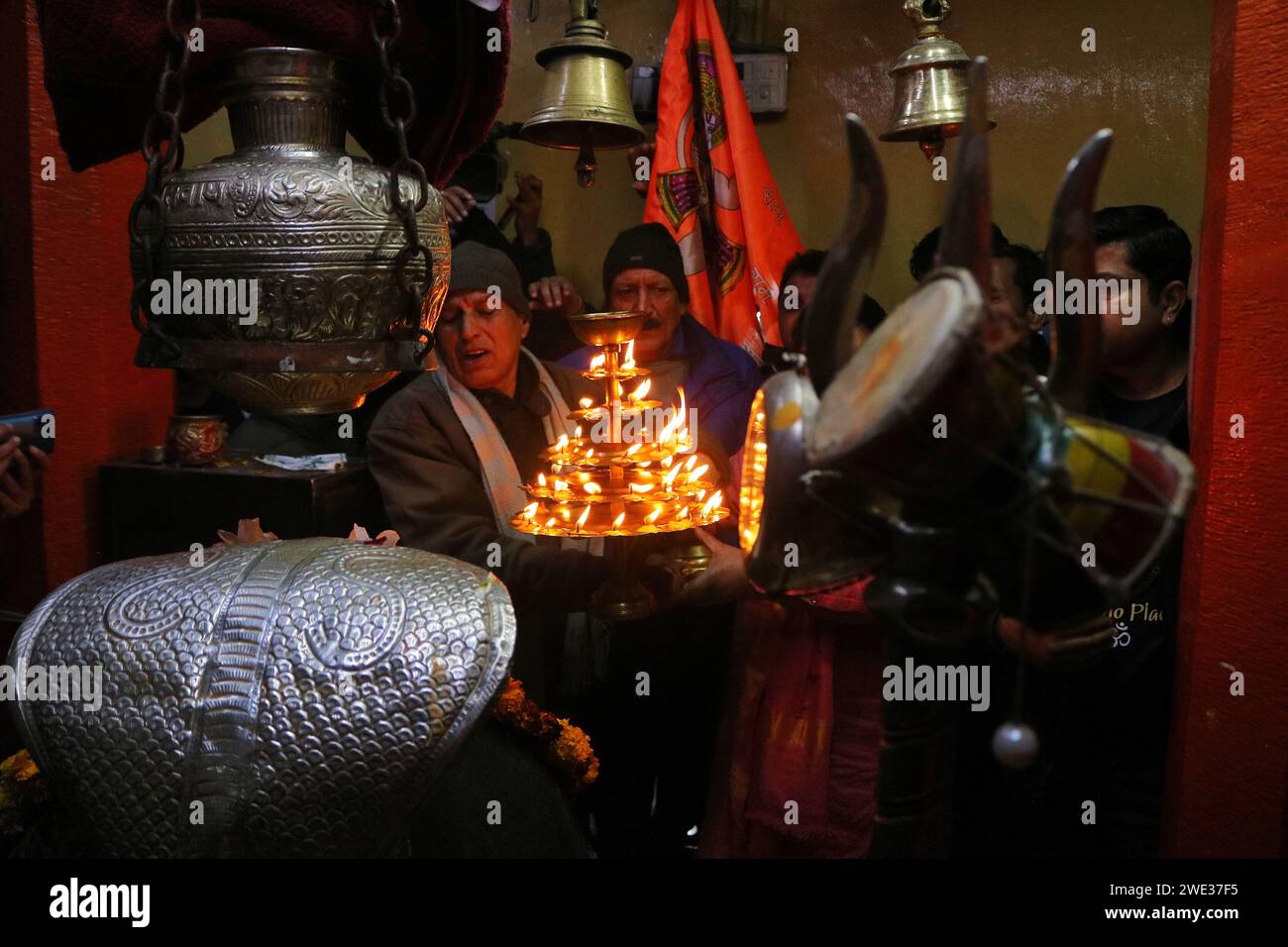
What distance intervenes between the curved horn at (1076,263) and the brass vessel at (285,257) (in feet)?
3.15

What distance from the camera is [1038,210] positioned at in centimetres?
425

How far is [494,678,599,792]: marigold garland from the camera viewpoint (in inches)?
86.5

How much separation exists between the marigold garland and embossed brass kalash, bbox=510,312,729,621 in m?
0.26

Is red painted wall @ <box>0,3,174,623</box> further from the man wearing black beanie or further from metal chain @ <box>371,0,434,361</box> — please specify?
metal chain @ <box>371,0,434,361</box>

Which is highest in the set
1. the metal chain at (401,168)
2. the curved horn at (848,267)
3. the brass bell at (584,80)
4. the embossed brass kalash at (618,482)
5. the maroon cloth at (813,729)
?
the brass bell at (584,80)

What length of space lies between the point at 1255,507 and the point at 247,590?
185 centimetres

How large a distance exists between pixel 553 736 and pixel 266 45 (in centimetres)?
146

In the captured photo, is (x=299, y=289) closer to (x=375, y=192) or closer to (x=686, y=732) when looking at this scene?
(x=375, y=192)

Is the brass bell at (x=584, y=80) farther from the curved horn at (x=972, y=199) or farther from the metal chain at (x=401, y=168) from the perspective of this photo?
the curved horn at (x=972, y=199)

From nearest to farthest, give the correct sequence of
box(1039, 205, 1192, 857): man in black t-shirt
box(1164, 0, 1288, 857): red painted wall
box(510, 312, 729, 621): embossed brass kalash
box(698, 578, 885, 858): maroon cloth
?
box(1164, 0, 1288, 857): red painted wall < box(510, 312, 729, 621): embossed brass kalash < box(1039, 205, 1192, 857): man in black t-shirt < box(698, 578, 885, 858): maroon cloth

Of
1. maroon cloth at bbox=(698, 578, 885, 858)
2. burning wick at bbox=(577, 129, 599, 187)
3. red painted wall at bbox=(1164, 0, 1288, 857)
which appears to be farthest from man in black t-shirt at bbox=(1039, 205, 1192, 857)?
burning wick at bbox=(577, 129, 599, 187)

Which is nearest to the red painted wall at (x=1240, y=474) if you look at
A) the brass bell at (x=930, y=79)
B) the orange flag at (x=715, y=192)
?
the brass bell at (x=930, y=79)

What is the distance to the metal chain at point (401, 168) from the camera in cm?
148

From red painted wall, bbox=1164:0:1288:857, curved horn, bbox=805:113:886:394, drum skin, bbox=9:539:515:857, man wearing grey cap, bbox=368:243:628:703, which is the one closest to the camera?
curved horn, bbox=805:113:886:394
